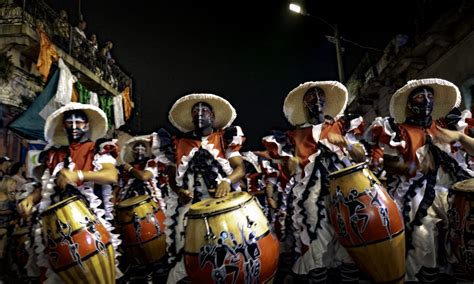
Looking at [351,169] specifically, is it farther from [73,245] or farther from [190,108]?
[73,245]

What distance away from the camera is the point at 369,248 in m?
2.86

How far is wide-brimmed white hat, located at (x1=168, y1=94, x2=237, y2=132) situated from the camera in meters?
3.90

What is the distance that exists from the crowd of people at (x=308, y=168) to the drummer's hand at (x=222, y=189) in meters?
0.01

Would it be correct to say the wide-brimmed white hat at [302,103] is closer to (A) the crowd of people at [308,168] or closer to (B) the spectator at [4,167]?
(A) the crowd of people at [308,168]

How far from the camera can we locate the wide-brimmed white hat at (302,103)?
4.05 m

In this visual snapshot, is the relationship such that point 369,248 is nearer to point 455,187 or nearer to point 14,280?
point 455,187

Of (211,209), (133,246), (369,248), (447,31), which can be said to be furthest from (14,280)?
(447,31)

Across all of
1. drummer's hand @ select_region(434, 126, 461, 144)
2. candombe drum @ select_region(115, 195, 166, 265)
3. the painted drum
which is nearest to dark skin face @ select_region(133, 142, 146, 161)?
candombe drum @ select_region(115, 195, 166, 265)

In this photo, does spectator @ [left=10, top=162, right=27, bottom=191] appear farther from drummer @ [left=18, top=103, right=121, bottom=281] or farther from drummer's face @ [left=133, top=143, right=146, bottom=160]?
drummer @ [left=18, top=103, right=121, bottom=281]

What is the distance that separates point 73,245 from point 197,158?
4.29ft

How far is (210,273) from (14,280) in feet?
13.6

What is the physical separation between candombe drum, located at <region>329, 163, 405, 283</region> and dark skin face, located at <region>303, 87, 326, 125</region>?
0.96 metres

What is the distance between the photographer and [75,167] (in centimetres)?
359

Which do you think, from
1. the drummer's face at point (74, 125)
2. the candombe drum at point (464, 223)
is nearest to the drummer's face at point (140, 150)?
the drummer's face at point (74, 125)
